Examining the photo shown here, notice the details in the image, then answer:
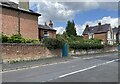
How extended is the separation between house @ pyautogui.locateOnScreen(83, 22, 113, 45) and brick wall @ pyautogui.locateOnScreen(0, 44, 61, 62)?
1629 inches

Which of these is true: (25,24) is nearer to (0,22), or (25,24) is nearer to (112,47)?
(0,22)

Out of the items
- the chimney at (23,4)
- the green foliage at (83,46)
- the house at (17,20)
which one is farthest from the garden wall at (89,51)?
the chimney at (23,4)

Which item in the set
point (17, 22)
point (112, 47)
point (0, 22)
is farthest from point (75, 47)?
point (112, 47)

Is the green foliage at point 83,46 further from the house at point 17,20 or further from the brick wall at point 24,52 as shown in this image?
the brick wall at point 24,52

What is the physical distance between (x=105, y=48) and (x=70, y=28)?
3292cm

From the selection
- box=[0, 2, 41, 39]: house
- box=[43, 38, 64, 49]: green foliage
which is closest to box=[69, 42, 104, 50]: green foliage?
box=[43, 38, 64, 49]: green foliage

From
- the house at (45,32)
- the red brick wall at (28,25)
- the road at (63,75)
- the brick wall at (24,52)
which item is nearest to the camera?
the road at (63,75)

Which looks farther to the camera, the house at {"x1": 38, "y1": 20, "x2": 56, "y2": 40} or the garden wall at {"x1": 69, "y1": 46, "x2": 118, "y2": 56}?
the house at {"x1": 38, "y1": 20, "x2": 56, "y2": 40}

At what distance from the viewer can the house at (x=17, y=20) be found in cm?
2581

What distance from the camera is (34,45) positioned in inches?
837

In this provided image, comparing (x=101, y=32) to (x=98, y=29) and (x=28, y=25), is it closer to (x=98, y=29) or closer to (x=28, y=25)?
(x=98, y=29)

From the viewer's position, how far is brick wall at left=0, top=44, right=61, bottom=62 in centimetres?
1750

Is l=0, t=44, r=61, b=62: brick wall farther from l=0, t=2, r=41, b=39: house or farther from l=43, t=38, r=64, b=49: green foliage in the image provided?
l=0, t=2, r=41, b=39: house

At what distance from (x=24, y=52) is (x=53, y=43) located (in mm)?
5134
